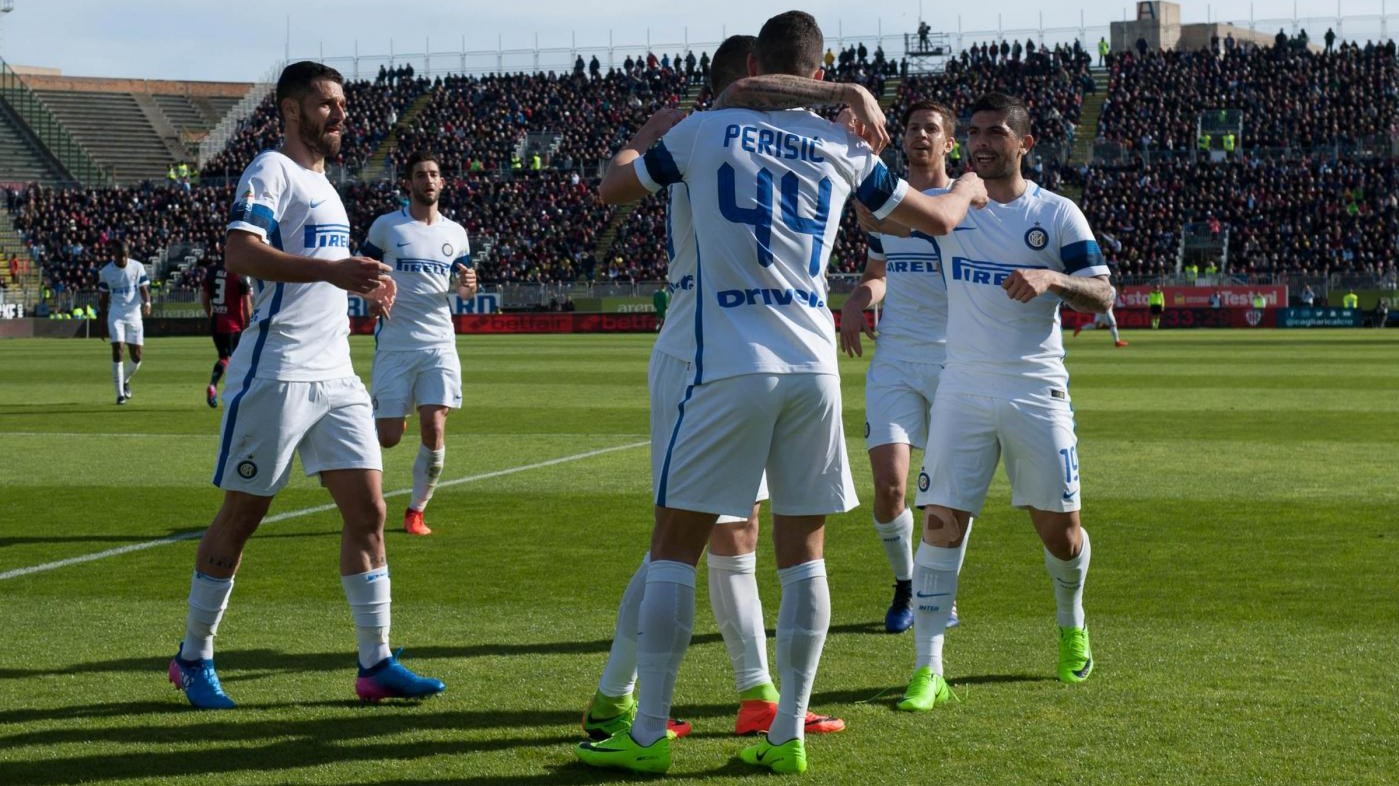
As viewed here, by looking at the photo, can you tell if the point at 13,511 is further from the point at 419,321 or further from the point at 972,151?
the point at 972,151

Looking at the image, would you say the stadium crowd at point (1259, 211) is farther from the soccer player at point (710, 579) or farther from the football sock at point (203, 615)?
the football sock at point (203, 615)

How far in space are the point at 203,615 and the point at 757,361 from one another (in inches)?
98.0

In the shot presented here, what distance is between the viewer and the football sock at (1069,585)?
625 cm

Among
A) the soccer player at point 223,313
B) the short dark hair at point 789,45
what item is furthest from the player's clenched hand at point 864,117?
the soccer player at point 223,313

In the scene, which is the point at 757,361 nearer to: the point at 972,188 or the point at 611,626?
the point at 972,188

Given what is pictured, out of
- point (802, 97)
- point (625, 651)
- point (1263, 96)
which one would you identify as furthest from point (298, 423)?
point (1263, 96)

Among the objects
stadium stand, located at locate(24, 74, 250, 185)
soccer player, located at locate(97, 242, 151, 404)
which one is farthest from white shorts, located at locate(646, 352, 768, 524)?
stadium stand, located at locate(24, 74, 250, 185)

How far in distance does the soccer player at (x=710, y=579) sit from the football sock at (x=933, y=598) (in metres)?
0.59

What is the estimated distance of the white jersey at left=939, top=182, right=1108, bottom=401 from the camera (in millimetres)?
6246

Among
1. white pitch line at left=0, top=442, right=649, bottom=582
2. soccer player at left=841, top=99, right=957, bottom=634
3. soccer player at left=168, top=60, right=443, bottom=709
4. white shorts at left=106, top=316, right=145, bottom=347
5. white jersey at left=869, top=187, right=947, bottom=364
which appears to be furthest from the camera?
white shorts at left=106, top=316, right=145, bottom=347

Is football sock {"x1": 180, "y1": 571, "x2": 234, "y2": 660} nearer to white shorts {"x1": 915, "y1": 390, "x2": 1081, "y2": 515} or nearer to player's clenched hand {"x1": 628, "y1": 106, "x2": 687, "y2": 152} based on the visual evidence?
player's clenched hand {"x1": 628, "y1": 106, "x2": 687, "y2": 152}

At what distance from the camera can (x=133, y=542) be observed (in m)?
10.0

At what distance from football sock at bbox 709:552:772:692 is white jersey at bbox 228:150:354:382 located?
5.54 ft

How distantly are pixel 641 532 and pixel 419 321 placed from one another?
2.14 metres
